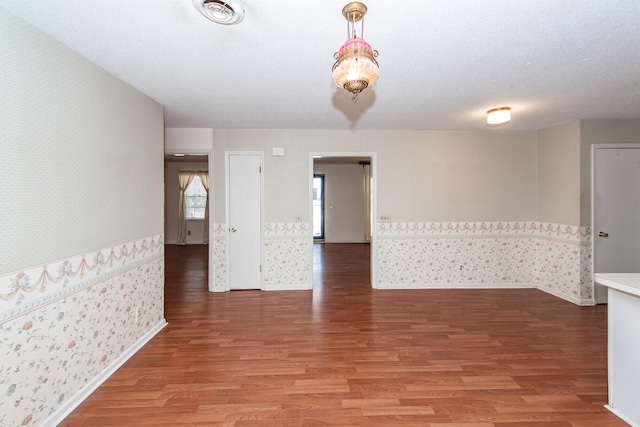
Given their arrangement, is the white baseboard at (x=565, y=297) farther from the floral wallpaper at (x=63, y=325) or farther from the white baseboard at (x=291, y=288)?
the floral wallpaper at (x=63, y=325)

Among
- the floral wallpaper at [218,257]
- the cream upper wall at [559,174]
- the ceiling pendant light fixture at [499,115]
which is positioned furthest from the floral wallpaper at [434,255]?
the ceiling pendant light fixture at [499,115]

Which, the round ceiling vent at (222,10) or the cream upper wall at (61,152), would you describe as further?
the cream upper wall at (61,152)

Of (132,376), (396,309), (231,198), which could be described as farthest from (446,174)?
(132,376)

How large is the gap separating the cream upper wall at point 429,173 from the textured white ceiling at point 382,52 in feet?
3.42

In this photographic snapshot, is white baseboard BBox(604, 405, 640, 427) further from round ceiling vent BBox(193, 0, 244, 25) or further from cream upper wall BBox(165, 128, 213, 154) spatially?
cream upper wall BBox(165, 128, 213, 154)

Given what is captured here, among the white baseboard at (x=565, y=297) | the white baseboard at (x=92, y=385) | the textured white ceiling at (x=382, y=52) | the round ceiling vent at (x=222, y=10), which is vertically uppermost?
the textured white ceiling at (x=382, y=52)

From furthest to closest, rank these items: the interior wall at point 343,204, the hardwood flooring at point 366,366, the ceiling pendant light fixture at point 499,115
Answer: the interior wall at point 343,204
the ceiling pendant light fixture at point 499,115
the hardwood flooring at point 366,366

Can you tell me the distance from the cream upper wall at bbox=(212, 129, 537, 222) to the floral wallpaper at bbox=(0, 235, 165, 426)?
2156 millimetres

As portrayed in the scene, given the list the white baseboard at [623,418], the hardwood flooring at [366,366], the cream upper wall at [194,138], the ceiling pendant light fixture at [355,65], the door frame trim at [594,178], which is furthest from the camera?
the cream upper wall at [194,138]

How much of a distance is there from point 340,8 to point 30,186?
196 cm

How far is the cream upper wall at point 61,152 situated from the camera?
4.86 ft

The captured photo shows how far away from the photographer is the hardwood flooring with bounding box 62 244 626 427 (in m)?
1.76

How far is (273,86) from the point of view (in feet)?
8.24

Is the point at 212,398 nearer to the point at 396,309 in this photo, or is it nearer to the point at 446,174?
the point at 396,309
